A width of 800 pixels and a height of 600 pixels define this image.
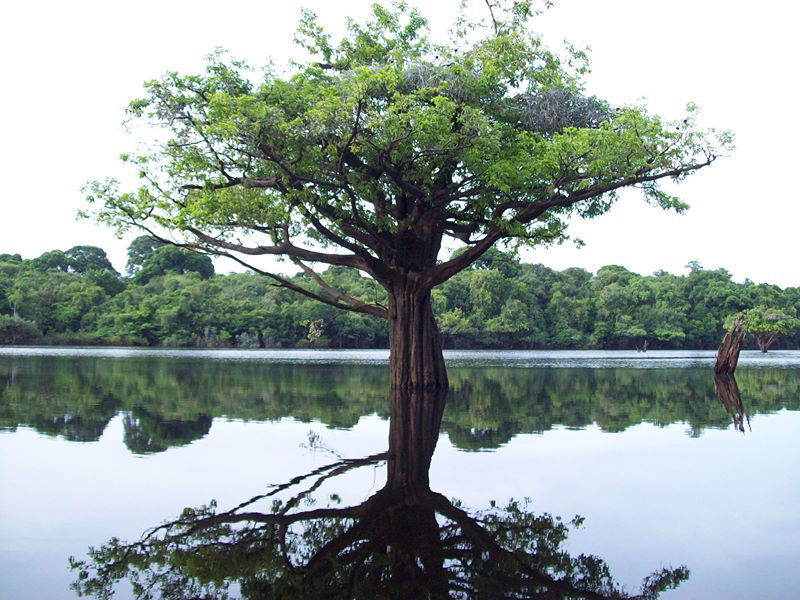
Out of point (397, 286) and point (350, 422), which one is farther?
point (397, 286)

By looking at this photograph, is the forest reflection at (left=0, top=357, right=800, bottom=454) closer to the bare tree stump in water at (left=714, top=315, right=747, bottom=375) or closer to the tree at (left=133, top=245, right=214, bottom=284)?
the bare tree stump in water at (left=714, top=315, right=747, bottom=375)

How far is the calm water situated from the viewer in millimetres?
5523

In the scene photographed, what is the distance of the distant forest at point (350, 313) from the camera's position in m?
69.4

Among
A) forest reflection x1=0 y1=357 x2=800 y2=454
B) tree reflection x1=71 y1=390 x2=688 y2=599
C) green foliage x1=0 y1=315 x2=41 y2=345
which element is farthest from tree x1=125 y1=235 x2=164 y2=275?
tree reflection x1=71 y1=390 x2=688 y2=599

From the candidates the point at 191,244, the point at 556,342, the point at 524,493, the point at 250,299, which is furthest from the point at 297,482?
the point at 556,342

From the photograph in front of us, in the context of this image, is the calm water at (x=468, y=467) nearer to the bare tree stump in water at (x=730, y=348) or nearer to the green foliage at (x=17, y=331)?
→ the bare tree stump in water at (x=730, y=348)

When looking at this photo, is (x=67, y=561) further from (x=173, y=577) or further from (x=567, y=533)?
(x=567, y=533)

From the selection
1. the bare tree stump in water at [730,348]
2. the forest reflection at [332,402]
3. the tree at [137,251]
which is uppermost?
the tree at [137,251]

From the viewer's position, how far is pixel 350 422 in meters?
13.5

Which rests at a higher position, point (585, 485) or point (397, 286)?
point (397, 286)

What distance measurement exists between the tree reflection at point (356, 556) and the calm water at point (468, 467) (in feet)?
0.76

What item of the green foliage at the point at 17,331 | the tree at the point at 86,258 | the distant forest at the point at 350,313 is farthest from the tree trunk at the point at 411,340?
the tree at the point at 86,258

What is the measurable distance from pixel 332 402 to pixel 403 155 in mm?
5891

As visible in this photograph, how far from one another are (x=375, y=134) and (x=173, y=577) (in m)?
12.6
